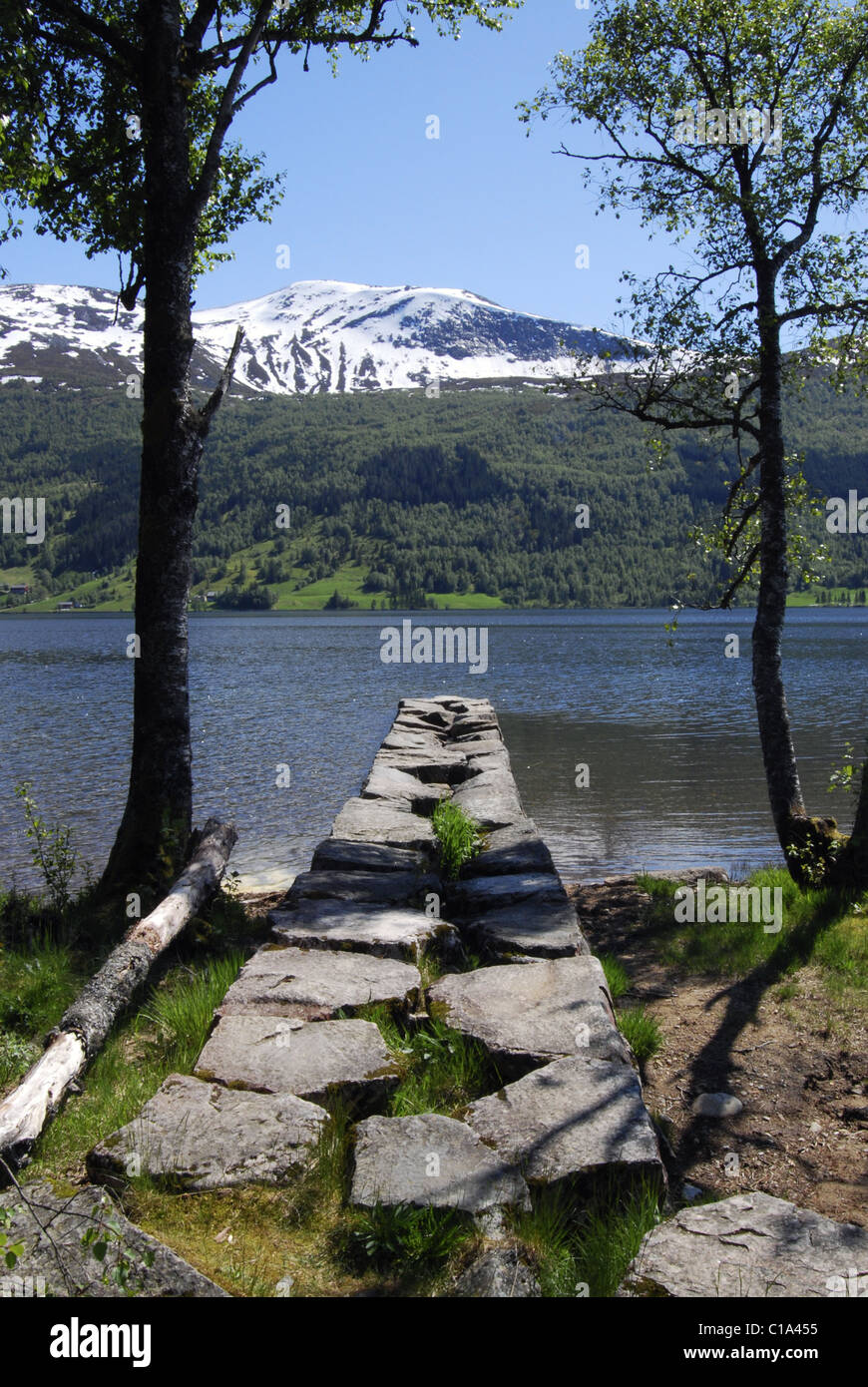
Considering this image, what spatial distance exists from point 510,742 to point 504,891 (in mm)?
22888

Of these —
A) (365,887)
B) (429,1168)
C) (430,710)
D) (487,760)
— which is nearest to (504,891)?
(365,887)

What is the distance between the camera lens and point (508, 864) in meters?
8.04

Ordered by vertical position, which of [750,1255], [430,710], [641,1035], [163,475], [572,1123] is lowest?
[641,1035]

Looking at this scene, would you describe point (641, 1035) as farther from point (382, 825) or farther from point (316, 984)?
point (382, 825)

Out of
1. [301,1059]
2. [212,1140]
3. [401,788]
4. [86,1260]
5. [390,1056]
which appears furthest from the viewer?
[401,788]

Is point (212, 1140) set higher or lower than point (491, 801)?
lower

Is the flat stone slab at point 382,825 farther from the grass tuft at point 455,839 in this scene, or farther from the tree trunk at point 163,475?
the tree trunk at point 163,475

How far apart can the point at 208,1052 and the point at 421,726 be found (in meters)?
12.1

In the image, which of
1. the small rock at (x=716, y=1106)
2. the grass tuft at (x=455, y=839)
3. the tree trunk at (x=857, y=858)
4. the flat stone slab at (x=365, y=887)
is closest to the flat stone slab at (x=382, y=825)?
the grass tuft at (x=455, y=839)

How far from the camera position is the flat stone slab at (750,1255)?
3.14m

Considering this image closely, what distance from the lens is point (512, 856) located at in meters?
8.19

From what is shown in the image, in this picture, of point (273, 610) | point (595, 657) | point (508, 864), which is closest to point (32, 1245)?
point (508, 864)
